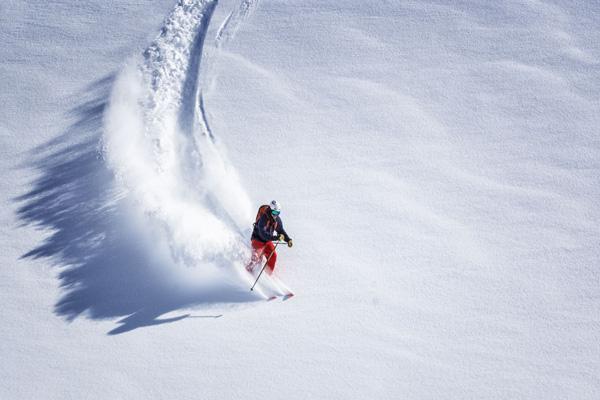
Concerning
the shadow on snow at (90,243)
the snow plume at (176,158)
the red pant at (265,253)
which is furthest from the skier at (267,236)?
the shadow on snow at (90,243)

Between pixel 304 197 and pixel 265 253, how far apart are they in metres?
1.26

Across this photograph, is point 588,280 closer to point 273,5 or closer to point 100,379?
point 100,379

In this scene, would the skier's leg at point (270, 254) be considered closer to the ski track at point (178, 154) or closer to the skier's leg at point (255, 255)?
the skier's leg at point (255, 255)

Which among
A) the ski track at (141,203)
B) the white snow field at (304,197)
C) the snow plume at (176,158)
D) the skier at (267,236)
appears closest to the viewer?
the white snow field at (304,197)

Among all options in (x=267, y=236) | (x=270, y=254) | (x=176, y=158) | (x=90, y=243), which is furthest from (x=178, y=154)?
(x=270, y=254)

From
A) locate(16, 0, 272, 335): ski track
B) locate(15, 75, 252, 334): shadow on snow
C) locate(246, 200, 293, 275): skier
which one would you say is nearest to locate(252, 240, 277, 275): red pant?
locate(246, 200, 293, 275): skier

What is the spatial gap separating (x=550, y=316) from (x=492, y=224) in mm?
1564

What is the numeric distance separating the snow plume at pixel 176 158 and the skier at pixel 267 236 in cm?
24

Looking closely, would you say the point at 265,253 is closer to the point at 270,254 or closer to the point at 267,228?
the point at 270,254

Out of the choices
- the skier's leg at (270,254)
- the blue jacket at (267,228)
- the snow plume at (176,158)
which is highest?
the snow plume at (176,158)

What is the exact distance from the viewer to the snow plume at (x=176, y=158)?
810 centimetres

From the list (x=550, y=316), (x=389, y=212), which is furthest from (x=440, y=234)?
(x=550, y=316)

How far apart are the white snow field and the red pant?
0.25m

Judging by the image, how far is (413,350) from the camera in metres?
7.29
